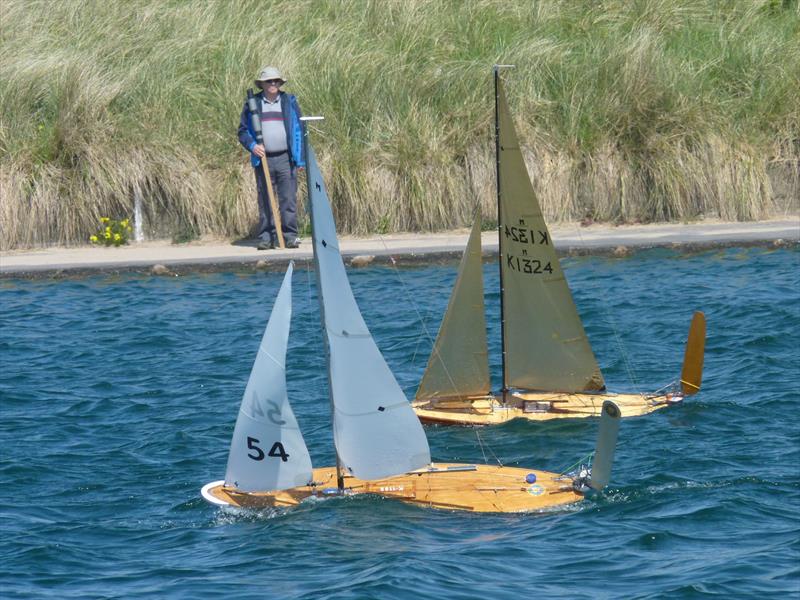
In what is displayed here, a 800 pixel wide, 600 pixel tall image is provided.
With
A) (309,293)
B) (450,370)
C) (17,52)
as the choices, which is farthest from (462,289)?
(17,52)

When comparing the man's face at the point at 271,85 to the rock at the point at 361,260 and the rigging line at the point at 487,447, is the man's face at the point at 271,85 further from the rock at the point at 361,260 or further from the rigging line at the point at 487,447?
the rigging line at the point at 487,447

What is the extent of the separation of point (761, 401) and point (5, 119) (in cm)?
1180

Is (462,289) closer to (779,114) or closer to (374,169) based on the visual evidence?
(374,169)

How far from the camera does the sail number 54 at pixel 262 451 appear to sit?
31.1 feet

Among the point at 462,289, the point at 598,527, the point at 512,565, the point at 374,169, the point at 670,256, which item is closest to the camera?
the point at 512,565

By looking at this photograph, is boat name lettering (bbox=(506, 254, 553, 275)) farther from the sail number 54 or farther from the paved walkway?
the paved walkway

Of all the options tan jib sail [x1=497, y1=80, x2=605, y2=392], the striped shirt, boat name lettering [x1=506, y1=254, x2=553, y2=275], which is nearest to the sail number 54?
tan jib sail [x1=497, y1=80, x2=605, y2=392]

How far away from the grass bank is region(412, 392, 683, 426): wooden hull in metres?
7.38

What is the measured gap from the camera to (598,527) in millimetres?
9047

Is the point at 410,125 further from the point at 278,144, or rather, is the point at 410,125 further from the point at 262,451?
the point at 262,451

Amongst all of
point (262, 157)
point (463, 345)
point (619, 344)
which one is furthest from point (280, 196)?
point (463, 345)

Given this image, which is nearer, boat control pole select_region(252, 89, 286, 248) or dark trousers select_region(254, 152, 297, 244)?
boat control pole select_region(252, 89, 286, 248)

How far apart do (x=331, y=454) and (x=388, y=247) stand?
710 centimetres

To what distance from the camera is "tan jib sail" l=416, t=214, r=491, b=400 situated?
11.5m
